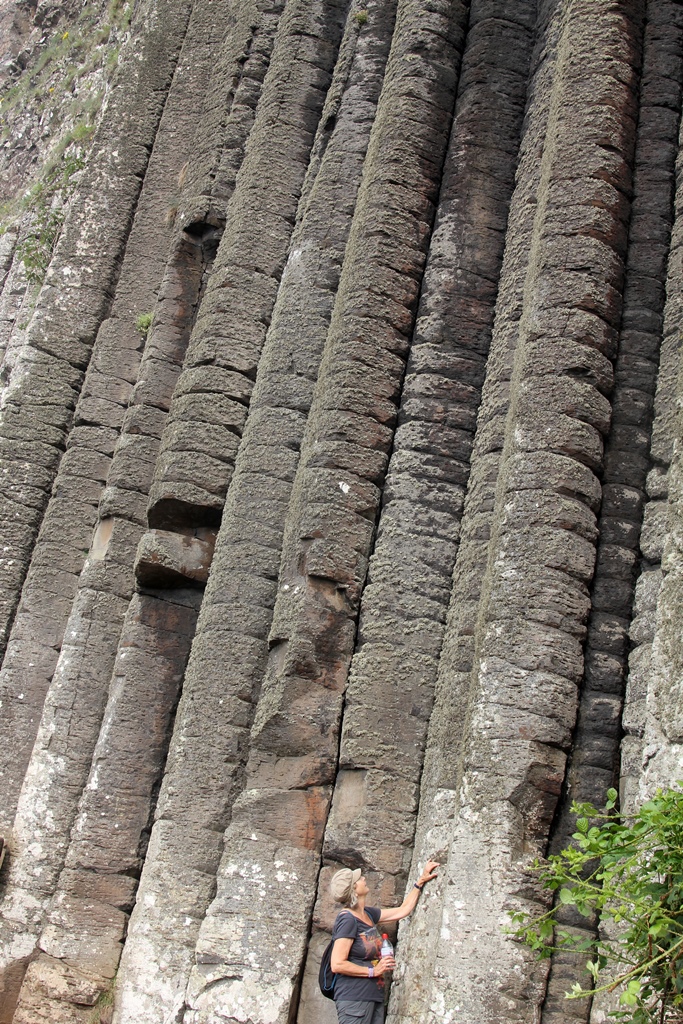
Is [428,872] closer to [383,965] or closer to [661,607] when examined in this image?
[383,965]

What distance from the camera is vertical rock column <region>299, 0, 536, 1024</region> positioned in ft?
23.8

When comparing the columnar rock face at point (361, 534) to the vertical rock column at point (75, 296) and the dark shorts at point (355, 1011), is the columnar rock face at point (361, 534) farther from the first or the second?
the dark shorts at point (355, 1011)

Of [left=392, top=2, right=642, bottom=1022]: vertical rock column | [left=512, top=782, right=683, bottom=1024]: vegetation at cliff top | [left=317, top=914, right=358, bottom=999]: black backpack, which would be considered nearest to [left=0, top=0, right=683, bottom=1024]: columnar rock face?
[left=392, top=2, right=642, bottom=1022]: vertical rock column

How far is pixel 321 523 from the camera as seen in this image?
8102 mm

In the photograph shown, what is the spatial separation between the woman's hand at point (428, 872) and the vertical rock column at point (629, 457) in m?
0.77

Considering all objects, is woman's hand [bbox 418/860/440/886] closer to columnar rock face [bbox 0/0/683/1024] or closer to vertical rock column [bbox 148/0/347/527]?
columnar rock face [bbox 0/0/683/1024]

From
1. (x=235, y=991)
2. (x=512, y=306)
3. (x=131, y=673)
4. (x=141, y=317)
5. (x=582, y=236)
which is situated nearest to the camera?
(x=235, y=991)

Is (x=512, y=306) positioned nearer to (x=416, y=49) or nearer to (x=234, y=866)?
(x=416, y=49)

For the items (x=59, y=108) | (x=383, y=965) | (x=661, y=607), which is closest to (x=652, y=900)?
(x=661, y=607)

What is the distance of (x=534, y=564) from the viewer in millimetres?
6742

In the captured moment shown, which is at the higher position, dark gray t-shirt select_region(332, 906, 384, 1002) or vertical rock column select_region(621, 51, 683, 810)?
vertical rock column select_region(621, 51, 683, 810)

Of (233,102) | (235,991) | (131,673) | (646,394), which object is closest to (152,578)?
(131,673)

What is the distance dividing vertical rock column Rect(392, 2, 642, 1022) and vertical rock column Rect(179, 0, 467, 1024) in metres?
0.74

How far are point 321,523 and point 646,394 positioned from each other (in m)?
2.24
